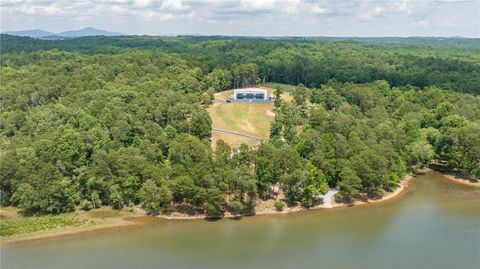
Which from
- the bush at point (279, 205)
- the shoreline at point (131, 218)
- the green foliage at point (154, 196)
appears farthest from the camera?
the bush at point (279, 205)

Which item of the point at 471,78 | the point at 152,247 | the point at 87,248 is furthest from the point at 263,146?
the point at 471,78

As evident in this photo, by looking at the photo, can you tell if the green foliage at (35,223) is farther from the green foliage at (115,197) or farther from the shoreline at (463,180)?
the shoreline at (463,180)

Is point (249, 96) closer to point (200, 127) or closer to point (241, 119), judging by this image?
point (241, 119)

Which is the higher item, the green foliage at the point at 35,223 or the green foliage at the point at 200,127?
the green foliage at the point at 200,127

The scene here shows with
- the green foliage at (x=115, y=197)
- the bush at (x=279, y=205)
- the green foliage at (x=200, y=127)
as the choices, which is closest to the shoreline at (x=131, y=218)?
the bush at (x=279, y=205)

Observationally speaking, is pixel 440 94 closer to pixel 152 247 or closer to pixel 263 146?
pixel 263 146

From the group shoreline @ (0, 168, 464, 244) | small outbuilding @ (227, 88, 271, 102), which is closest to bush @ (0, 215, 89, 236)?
shoreline @ (0, 168, 464, 244)

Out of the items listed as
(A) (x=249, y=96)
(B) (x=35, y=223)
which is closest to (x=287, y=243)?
(B) (x=35, y=223)
